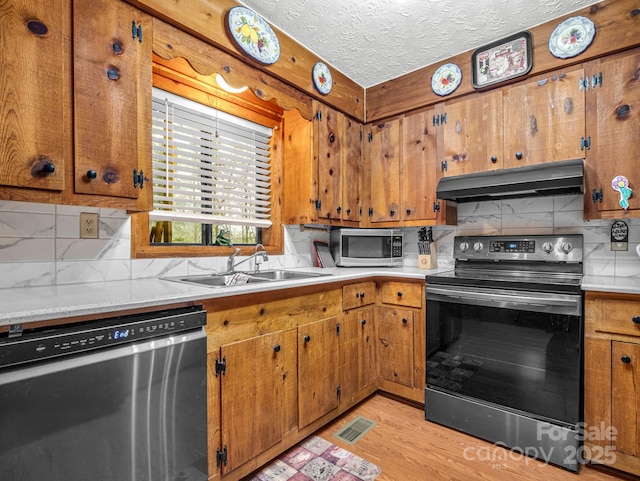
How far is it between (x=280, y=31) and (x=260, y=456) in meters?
2.47

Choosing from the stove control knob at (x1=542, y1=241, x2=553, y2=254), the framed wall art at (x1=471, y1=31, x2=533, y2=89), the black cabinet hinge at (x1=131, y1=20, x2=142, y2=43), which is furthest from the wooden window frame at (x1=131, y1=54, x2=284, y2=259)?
the stove control knob at (x1=542, y1=241, x2=553, y2=254)

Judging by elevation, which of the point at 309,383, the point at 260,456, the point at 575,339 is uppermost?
the point at 575,339

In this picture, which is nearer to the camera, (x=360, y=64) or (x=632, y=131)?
(x=632, y=131)

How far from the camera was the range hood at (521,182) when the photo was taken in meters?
1.87

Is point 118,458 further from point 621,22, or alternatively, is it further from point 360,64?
point 621,22

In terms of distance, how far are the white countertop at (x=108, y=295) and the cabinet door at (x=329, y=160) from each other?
88 cm

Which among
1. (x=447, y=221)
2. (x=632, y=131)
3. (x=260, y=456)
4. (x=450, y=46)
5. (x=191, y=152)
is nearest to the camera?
(x=260, y=456)

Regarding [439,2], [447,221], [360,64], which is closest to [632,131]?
[447,221]

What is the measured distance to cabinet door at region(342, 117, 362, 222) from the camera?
2756 millimetres

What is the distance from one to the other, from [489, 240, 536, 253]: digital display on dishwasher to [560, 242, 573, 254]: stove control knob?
0.15m

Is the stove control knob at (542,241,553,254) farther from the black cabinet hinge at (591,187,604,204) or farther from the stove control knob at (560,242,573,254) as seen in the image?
the black cabinet hinge at (591,187,604,204)

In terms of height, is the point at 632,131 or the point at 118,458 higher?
the point at 632,131

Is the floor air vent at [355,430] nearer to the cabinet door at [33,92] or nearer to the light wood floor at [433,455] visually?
the light wood floor at [433,455]

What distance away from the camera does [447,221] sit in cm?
255
